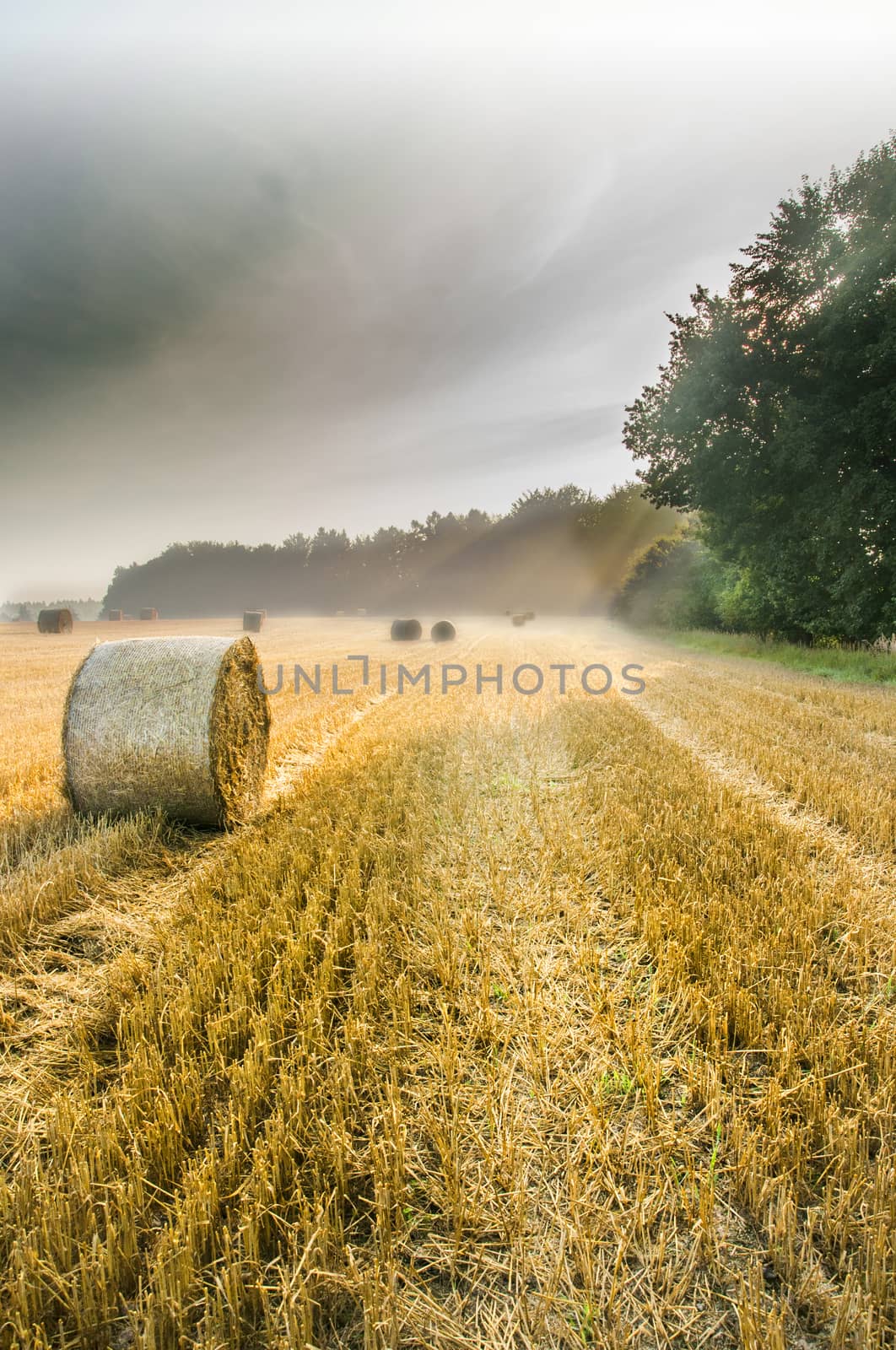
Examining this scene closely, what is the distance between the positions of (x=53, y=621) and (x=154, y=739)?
31314mm

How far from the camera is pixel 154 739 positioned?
4.95 metres

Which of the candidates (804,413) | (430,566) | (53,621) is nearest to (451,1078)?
(804,413)

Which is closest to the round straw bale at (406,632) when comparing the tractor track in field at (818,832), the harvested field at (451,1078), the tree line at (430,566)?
the tractor track in field at (818,832)

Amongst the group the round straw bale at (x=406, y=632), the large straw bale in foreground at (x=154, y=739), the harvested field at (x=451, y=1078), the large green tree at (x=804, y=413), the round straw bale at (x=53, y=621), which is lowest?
the harvested field at (x=451, y=1078)

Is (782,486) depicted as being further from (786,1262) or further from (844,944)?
(786,1262)

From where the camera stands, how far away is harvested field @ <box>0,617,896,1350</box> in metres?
1.49

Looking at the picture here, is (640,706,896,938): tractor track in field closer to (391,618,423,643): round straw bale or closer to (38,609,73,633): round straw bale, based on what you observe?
(391,618,423,643): round straw bale

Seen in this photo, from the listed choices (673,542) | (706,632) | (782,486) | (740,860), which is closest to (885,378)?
(782,486)

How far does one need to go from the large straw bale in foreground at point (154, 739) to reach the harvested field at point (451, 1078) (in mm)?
266

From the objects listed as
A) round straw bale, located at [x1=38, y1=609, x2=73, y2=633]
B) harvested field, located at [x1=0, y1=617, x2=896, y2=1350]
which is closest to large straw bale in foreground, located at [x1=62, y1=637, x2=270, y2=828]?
harvested field, located at [x1=0, y1=617, x2=896, y2=1350]

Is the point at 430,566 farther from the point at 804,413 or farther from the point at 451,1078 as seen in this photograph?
the point at 451,1078

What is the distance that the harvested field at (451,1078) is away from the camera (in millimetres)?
1488

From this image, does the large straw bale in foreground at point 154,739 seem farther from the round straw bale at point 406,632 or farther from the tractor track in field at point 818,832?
the round straw bale at point 406,632

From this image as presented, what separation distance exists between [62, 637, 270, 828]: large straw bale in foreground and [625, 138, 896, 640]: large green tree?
15028 mm
